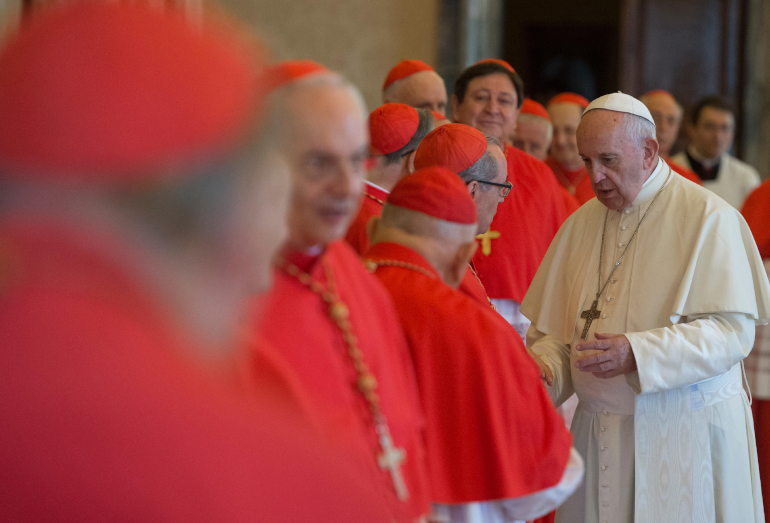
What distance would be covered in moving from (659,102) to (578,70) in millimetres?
8160

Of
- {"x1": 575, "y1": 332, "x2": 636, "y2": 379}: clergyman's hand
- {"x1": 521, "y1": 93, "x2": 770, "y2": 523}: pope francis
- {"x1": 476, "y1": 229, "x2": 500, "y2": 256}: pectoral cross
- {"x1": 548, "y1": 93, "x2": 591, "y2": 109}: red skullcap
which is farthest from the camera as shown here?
{"x1": 548, "y1": 93, "x2": 591, "y2": 109}: red skullcap

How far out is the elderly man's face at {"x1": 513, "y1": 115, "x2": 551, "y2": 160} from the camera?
5.96m

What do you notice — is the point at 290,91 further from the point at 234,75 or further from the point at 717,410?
the point at 717,410

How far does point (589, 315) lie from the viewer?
3.23 meters

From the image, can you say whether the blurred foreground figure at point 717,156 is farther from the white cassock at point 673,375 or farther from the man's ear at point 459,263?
the man's ear at point 459,263

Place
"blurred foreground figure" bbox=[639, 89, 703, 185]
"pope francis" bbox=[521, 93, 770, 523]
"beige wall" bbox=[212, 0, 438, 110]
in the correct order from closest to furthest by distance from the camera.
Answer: "pope francis" bbox=[521, 93, 770, 523]
"blurred foreground figure" bbox=[639, 89, 703, 185]
"beige wall" bbox=[212, 0, 438, 110]

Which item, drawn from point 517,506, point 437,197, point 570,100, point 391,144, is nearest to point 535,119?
point 570,100

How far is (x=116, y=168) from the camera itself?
0.58 meters

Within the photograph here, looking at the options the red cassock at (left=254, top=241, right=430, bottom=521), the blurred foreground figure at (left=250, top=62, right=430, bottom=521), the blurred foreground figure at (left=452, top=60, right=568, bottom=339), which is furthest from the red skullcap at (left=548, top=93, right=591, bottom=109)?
the blurred foreground figure at (left=250, top=62, right=430, bottom=521)

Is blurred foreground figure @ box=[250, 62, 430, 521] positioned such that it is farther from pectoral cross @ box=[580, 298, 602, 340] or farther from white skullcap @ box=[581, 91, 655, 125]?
white skullcap @ box=[581, 91, 655, 125]

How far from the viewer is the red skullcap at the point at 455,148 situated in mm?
2994

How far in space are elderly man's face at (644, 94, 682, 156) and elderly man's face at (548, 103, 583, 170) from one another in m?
0.97

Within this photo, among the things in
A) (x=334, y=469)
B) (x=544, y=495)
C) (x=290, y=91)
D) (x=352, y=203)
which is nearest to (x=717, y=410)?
(x=544, y=495)

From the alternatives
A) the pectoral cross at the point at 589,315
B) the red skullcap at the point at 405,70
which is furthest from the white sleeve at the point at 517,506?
the red skullcap at the point at 405,70
